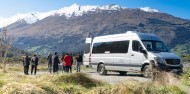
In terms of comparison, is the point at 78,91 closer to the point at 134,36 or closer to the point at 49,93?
the point at 49,93

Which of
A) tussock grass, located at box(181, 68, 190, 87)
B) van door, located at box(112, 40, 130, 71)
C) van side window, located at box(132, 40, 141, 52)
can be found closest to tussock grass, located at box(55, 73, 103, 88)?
tussock grass, located at box(181, 68, 190, 87)

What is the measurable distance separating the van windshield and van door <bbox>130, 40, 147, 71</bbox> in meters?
0.46

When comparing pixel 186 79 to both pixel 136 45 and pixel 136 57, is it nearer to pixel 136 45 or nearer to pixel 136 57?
pixel 136 57

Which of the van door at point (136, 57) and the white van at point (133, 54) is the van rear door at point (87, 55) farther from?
the van door at point (136, 57)

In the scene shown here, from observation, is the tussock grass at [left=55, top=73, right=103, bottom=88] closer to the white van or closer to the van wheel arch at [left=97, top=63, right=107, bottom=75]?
the white van

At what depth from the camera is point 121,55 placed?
86.8 ft

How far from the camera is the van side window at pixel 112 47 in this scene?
26.3 meters

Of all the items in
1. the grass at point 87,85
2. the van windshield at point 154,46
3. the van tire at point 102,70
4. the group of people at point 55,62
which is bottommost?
the grass at point 87,85

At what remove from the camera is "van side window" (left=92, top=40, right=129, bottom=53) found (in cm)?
2627

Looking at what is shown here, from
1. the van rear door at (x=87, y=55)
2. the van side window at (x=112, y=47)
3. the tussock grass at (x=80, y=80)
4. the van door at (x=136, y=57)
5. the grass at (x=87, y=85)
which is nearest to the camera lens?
the grass at (x=87, y=85)

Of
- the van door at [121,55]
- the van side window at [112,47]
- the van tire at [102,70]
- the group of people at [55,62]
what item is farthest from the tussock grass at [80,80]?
the group of people at [55,62]

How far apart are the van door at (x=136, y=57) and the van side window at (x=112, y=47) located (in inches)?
→ 29.2

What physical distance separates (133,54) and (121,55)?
1.41 meters

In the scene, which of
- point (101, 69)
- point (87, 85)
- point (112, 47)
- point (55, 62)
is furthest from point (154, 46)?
point (87, 85)
